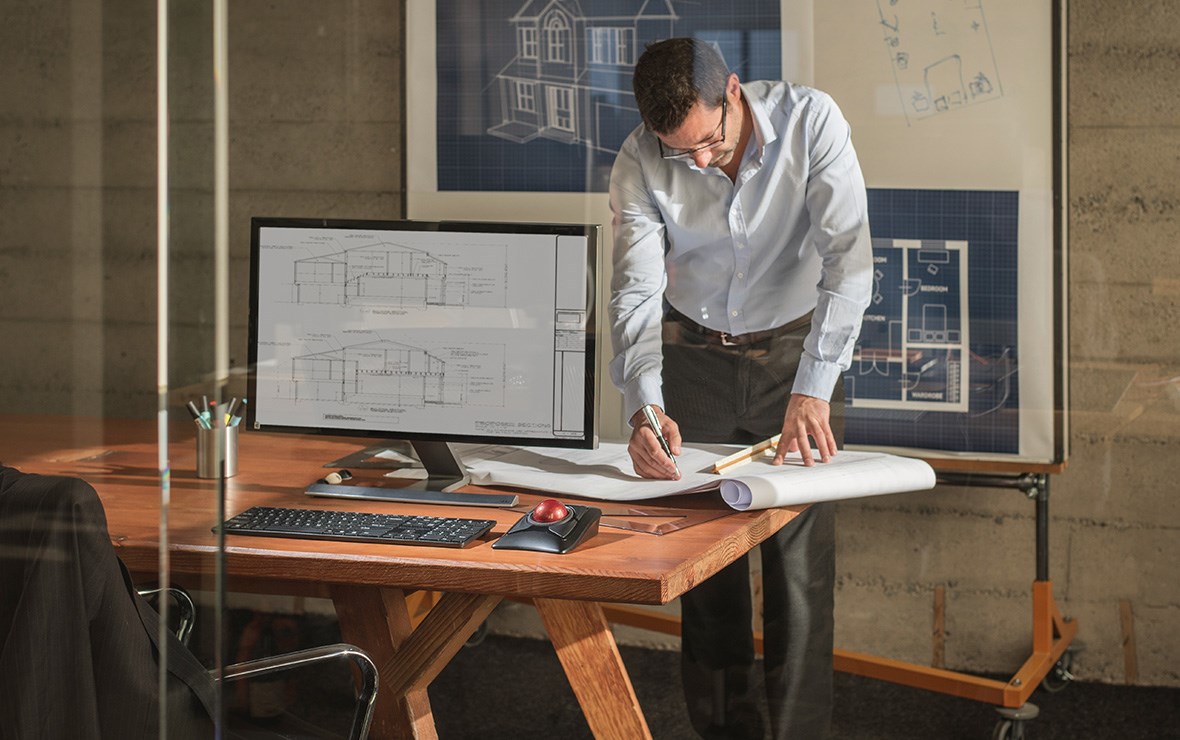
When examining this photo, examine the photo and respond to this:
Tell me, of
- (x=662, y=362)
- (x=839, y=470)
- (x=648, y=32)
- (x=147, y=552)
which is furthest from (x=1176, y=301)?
(x=147, y=552)

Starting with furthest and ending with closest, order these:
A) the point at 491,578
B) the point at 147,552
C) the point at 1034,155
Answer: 1. the point at 1034,155
2. the point at 491,578
3. the point at 147,552

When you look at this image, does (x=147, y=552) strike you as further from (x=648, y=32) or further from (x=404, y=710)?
(x=648, y=32)

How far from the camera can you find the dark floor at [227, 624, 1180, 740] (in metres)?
1.94

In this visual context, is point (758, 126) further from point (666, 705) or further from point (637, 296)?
point (666, 705)

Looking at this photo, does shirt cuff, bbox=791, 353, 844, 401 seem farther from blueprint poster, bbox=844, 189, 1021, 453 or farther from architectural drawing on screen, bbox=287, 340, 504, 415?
architectural drawing on screen, bbox=287, 340, 504, 415

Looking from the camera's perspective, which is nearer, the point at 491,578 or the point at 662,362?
the point at 491,578

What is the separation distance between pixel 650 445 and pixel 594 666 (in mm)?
384

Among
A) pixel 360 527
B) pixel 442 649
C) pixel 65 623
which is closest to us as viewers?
pixel 65 623

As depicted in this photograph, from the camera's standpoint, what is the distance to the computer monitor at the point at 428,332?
1.80m

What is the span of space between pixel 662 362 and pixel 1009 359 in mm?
549

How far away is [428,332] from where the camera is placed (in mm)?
1847

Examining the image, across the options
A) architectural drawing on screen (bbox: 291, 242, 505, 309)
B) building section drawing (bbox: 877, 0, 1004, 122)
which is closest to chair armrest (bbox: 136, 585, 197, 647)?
architectural drawing on screen (bbox: 291, 242, 505, 309)

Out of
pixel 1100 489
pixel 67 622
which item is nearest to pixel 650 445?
pixel 1100 489

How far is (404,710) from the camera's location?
1835 mm
